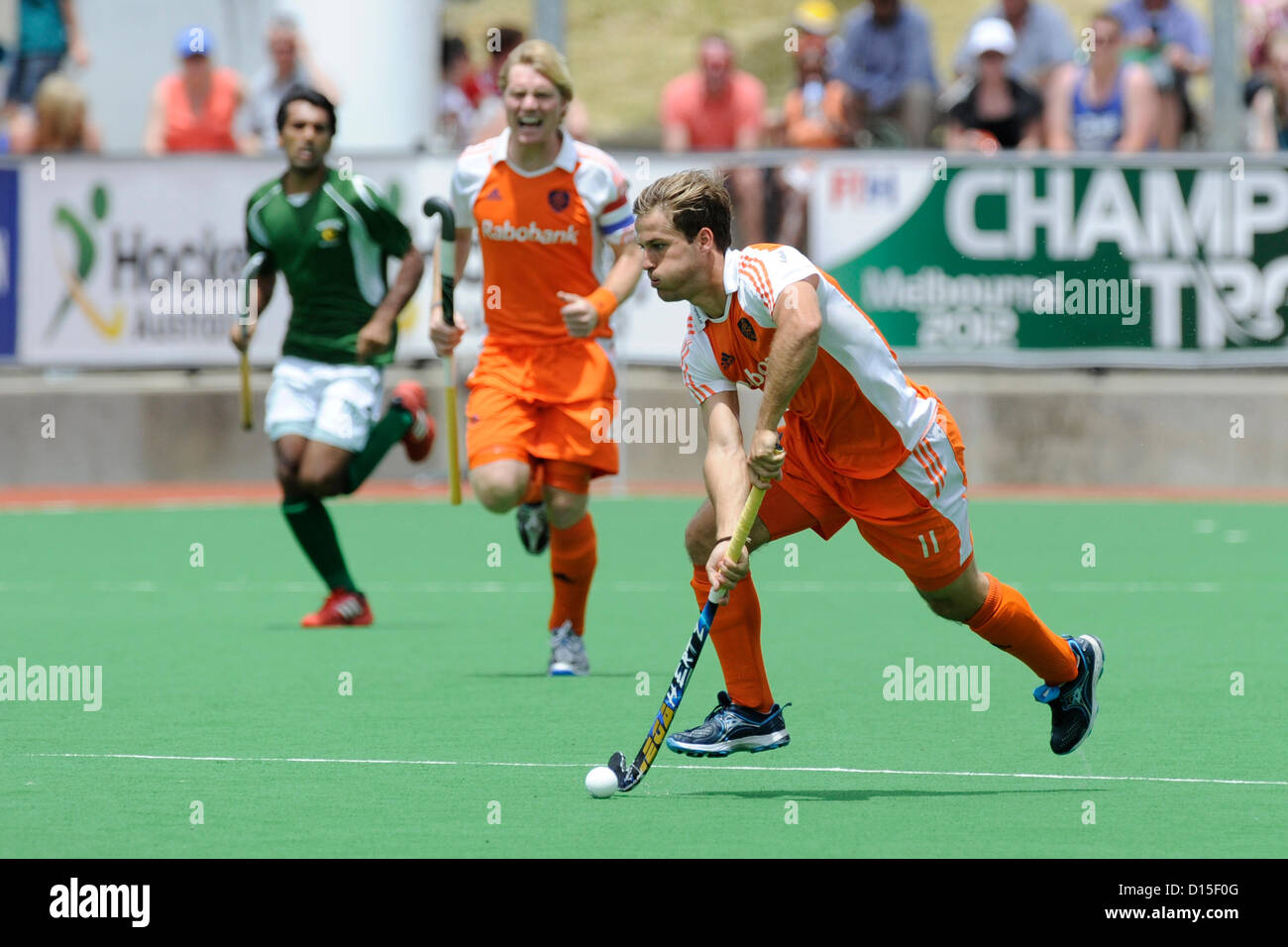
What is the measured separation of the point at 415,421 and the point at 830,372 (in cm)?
462

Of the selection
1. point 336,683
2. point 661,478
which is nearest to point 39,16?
point 661,478

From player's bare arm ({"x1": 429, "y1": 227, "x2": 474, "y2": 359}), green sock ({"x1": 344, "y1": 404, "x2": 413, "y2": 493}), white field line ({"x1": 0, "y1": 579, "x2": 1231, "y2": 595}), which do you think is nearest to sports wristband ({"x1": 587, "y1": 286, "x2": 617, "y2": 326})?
player's bare arm ({"x1": 429, "y1": 227, "x2": 474, "y2": 359})

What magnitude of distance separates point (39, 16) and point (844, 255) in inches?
261

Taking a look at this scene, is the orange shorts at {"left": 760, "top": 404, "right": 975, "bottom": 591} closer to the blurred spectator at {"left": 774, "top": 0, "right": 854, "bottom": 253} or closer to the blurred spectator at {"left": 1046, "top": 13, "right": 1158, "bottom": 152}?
the blurred spectator at {"left": 774, "top": 0, "right": 854, "bottom": 253}

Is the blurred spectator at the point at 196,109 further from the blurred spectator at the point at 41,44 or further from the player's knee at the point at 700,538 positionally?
the player's knee at the point at 700,538

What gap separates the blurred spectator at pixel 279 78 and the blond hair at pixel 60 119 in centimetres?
126

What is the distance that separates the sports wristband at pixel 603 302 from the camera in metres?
8.21

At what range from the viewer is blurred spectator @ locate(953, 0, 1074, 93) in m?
17.2

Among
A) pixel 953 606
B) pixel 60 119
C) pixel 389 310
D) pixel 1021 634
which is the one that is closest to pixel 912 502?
pixel 953 606

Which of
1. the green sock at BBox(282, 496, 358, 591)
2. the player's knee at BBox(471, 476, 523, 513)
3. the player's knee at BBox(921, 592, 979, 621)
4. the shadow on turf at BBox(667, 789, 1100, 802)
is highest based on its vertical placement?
the player's knee at BBox(471, 476, 523, 513)

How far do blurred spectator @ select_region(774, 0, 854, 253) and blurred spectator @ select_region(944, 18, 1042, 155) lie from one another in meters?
0.80

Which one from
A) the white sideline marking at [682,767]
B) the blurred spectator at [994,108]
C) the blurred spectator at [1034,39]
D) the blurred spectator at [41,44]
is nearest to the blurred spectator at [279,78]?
the blurred spectator at [41,44]

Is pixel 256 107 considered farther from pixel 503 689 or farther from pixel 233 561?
pixel 503 689

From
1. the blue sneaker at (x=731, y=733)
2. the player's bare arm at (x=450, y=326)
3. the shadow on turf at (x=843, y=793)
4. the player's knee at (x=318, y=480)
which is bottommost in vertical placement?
the shadow on turf at (x=843, y=793)
